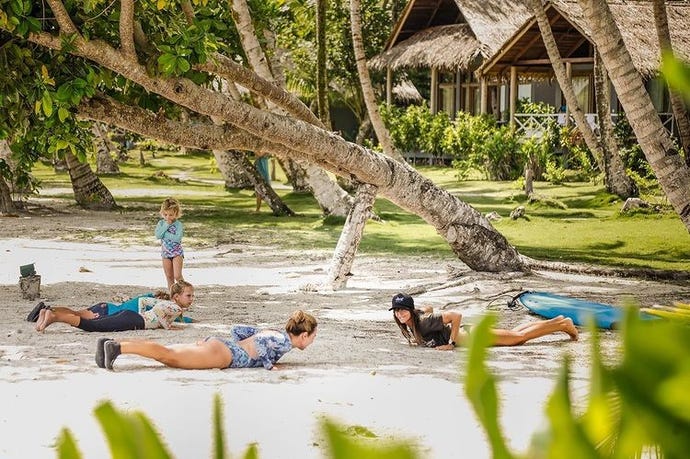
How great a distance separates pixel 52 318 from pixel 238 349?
2.05m

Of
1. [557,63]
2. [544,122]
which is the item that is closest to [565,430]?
[557,63]

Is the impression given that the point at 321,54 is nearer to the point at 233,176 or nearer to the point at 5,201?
the point at 5,201

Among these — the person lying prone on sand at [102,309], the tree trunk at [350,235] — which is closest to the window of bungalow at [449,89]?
the tree trunk at [350,235]

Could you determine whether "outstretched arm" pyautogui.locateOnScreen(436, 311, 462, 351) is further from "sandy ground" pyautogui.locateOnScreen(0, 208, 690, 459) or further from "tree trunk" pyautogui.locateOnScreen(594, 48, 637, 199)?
"tree trunk" pyautogui.locateOnScreen(594, 48, 637, 199)

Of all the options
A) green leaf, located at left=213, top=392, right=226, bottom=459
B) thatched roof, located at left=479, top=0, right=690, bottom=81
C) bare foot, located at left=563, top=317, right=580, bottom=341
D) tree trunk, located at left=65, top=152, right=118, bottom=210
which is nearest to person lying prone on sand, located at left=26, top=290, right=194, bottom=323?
bare foot, located at left=563, top=317, right=580, bottom=341

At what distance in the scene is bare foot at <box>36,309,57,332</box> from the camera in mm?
9328

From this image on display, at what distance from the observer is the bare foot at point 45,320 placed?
933cm

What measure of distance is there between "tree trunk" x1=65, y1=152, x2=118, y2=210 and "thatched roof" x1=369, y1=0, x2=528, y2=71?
12.1 metres

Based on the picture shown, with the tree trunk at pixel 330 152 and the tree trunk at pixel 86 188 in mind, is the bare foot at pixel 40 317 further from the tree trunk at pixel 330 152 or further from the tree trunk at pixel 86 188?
the tree trunk at pixel 86 188

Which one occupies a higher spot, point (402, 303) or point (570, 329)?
point (402, 303)

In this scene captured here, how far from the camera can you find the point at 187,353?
25.8 feet

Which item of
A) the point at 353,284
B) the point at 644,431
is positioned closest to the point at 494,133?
the point at 353,284

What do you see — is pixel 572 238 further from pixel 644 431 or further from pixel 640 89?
pixel 644 431

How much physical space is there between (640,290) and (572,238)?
18.0 ft
